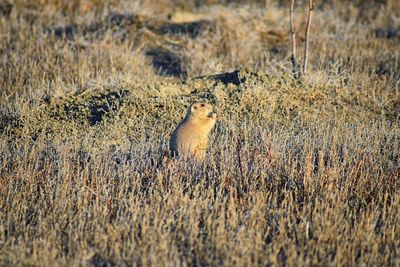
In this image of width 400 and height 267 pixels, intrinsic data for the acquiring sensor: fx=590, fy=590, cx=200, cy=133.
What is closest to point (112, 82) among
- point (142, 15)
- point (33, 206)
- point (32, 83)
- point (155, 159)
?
point (32, 83)

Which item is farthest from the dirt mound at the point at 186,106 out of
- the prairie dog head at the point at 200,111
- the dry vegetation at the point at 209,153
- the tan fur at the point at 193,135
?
the tan fur at the point at 193,135

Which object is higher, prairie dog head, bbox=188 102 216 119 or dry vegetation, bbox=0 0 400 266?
prairie dog head, bbox=188 102 216 119

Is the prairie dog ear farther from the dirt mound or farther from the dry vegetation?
the dirt mound

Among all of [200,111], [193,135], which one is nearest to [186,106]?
[200,111]

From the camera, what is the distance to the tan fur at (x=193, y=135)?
5.62 meters

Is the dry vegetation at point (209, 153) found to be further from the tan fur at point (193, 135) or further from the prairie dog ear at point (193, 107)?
the prairie dog ear at point (193, 107)

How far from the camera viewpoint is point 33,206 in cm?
495

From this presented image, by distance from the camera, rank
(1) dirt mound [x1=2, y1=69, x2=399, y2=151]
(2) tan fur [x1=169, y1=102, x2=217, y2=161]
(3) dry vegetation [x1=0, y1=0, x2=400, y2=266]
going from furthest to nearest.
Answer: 1. (1) dirt mound [x1=2, y1=69, x2=399, y2=151]
2. (2) tan fur [x1=169, y1=102, x2=217, y2=161]
3. (3) dry vegetation [x1=0, y1=0, x2=400, y2=266]

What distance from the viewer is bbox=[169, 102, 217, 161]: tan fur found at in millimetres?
5618

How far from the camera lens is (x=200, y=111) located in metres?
5.92

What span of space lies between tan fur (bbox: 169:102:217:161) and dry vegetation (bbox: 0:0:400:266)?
0.47 ft

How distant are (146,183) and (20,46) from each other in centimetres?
591

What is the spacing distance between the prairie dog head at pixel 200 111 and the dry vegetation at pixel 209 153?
34cm

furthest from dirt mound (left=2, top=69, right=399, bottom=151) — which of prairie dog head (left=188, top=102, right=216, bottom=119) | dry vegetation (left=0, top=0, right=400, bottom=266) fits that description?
prairie dog head (left=188, top=102, right=216, bottom=119)
